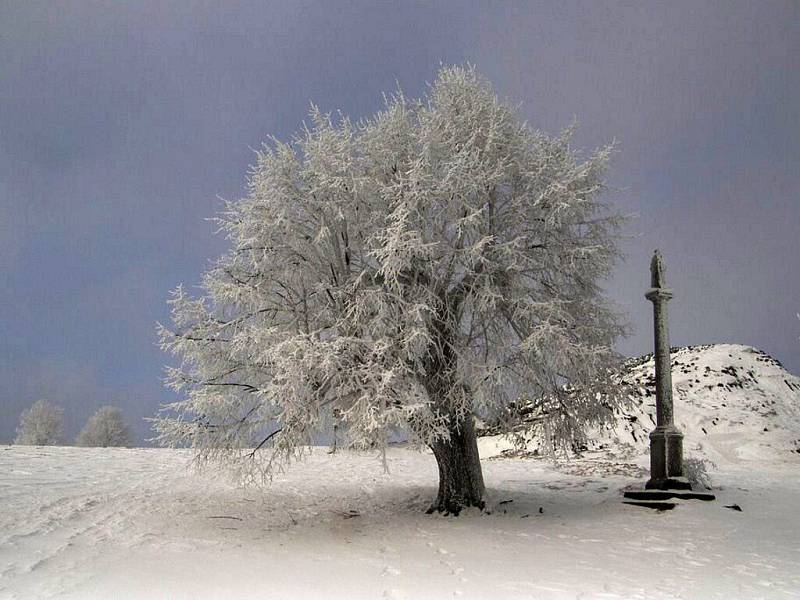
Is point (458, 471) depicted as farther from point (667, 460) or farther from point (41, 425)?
point (41, 425)

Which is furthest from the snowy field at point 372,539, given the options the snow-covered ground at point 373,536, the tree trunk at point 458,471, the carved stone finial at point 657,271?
the carved stone finial at point 657,271

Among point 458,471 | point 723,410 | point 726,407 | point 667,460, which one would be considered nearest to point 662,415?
point 667,460

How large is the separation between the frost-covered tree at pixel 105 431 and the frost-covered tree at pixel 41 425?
145 centimetres

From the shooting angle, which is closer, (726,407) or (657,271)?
(657,271)

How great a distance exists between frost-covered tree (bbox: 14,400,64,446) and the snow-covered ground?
20556 millimetres

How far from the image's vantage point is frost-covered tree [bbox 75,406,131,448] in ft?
116

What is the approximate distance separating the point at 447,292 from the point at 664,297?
199 inches

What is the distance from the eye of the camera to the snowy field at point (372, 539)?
22.1 ft

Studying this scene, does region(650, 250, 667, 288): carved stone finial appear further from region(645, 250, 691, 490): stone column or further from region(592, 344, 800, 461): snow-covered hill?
region(592, 344, 800, 461): snow-covered hill

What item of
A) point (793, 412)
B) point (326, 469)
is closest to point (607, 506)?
point (326, 469)

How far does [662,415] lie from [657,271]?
296 cm

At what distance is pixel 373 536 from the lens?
962 centimetres

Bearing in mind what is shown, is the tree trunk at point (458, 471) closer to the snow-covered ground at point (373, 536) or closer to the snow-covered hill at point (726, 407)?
the snow-covered ground at point (373, 536)

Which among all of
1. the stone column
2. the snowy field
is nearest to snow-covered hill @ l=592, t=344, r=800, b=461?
the snowy field
